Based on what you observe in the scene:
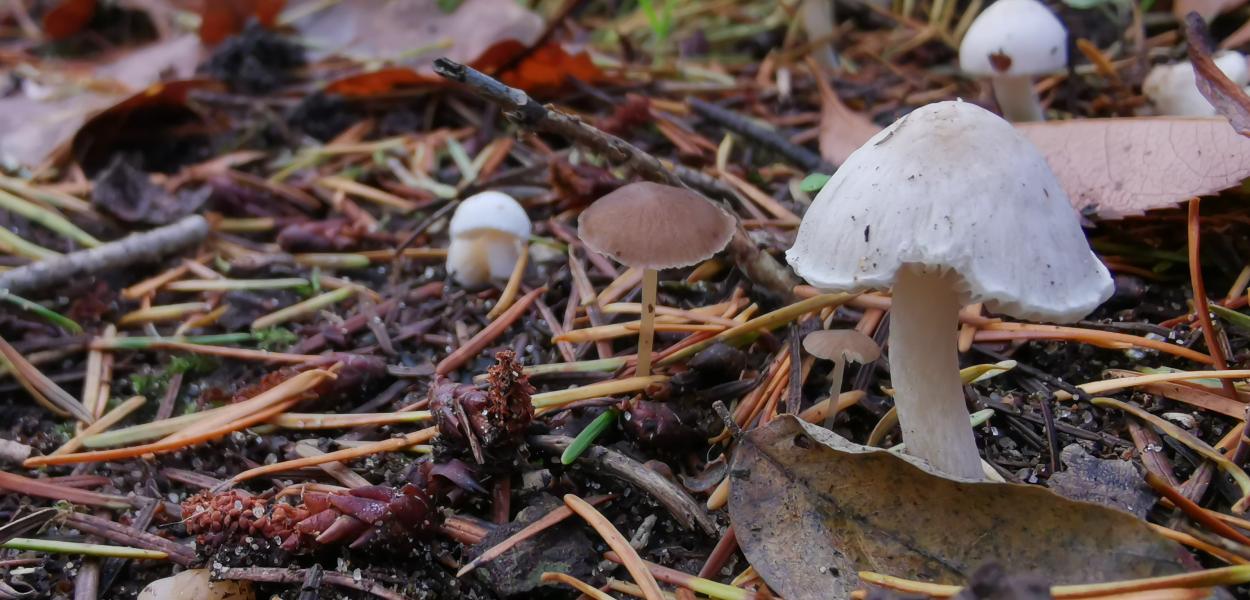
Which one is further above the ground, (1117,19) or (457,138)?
(1117,19)

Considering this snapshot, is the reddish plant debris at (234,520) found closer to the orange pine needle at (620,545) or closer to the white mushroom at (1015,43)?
the orange pine needle at (620,545)

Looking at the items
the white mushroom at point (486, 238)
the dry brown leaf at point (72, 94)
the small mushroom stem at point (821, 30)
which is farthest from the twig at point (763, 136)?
the dry brown leaf at point (72, 94)

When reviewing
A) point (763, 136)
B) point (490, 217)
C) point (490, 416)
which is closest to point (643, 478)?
point (490, 416)

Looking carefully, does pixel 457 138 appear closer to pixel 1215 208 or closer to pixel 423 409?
pixel 423 409

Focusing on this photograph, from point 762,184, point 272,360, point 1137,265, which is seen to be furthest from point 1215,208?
point 272,360

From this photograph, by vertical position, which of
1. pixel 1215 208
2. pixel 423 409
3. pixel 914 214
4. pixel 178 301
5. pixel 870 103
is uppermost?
pixel 914 214

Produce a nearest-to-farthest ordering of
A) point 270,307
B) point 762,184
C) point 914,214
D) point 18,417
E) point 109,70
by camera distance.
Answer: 1. point 914,214
2. point 18,417
3. point 270,307
4. point 762,184
5. point 109,70

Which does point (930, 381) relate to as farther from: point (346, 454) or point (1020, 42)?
point (1020, 42)
